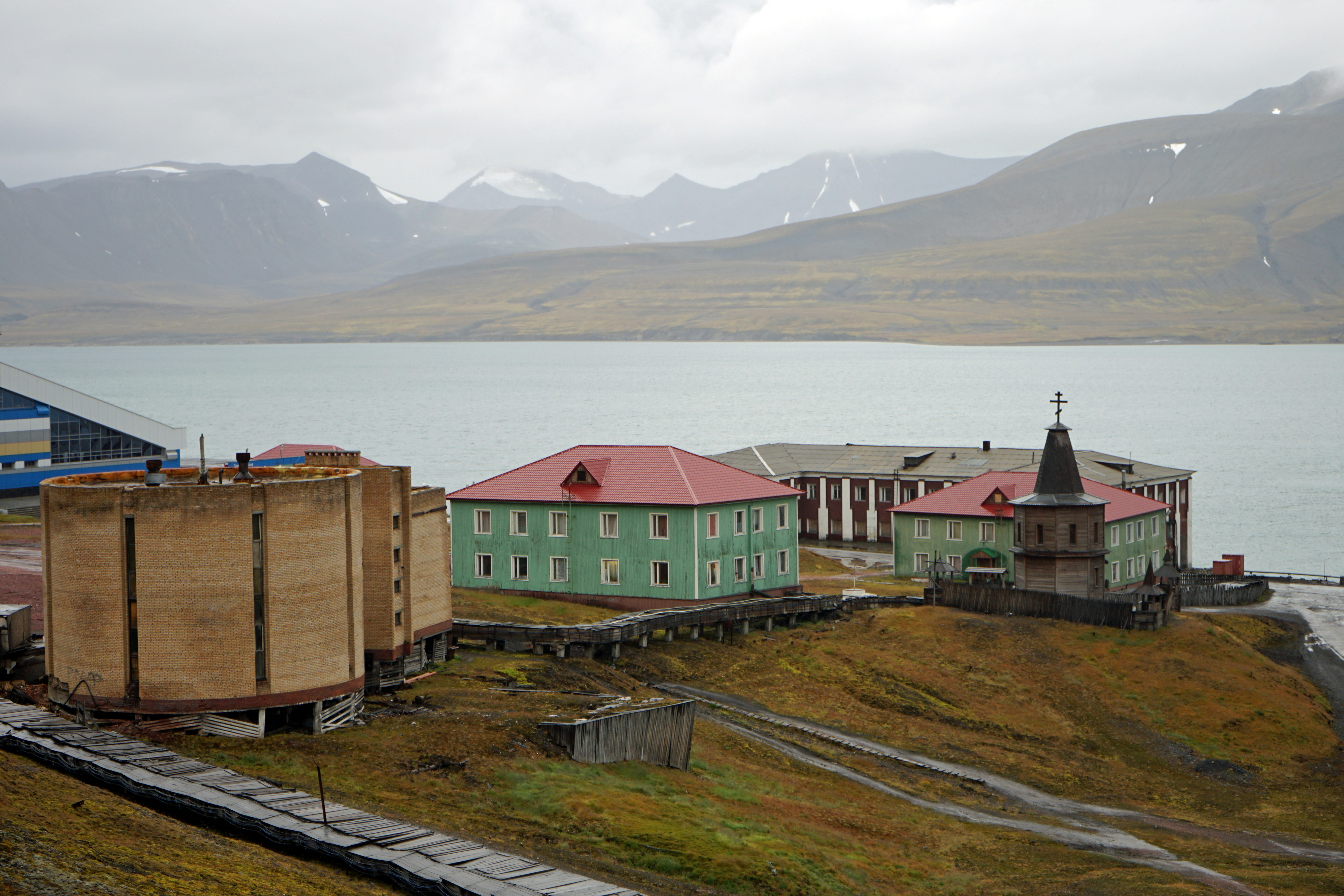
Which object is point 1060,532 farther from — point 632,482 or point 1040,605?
point 632,482

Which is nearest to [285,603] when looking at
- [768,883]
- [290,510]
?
[290,510]

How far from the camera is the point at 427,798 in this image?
31891 mm

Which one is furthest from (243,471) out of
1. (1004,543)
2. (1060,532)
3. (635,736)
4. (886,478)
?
(886,478)

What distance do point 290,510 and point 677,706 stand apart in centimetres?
1175

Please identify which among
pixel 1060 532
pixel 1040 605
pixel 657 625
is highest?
pixel 1060 532

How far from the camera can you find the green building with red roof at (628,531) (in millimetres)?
63656

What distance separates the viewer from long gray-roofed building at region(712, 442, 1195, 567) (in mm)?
98625

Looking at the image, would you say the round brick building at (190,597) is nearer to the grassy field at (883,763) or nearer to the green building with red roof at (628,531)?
the grassy field at (883,763)

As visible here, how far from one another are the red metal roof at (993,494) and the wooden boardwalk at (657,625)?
13503 millimetres

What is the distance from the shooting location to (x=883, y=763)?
45719 mm

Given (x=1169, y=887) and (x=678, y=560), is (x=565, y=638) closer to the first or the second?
(x=678, y=560)

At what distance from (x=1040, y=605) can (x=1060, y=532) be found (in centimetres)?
510

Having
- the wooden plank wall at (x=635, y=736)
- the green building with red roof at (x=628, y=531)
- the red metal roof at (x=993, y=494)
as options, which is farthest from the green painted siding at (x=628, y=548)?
the wooden plank wall at (x=635, y=736)

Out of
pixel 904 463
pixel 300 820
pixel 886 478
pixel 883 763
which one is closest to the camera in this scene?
pixel 300 820
